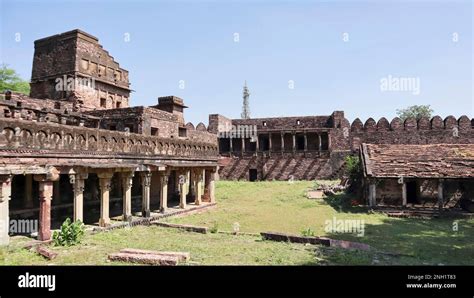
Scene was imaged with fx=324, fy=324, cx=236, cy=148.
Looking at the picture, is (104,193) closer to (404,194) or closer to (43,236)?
(43,236)

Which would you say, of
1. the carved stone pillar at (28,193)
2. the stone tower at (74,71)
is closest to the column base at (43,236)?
the carved stone pillar at (28,193)

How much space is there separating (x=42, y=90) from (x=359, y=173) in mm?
25659

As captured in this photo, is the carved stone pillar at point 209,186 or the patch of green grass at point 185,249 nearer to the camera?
the patch of green grass at point 185,249

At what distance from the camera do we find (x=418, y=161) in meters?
20.9

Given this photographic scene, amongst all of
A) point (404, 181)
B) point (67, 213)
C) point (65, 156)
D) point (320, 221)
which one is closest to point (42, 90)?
point (67, 213)

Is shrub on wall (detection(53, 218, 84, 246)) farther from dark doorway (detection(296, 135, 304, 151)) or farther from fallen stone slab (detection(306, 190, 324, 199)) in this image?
dark doorway (detection(296, 135, 304, 151))

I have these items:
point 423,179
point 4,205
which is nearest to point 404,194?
point 423,179

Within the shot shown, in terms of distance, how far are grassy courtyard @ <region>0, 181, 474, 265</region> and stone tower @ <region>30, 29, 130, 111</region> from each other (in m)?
14.3

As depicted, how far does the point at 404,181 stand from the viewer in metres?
19.5

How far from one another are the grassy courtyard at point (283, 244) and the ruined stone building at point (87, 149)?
57.6 inches

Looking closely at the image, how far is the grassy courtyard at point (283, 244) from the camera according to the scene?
345 inches

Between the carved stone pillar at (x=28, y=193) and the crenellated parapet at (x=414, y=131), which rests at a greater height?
the crenellated parapet at (x=414, y=131)

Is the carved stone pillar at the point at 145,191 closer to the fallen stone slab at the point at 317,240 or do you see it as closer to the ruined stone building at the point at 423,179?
the fallen stone slab at the point at 317,240
